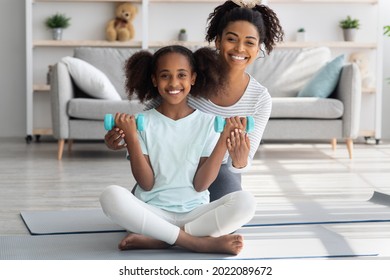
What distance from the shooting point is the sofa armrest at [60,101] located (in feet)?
17.8

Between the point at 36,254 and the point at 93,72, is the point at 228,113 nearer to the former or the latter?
the point at 36,254

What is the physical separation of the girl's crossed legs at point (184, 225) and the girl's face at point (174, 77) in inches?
13.7

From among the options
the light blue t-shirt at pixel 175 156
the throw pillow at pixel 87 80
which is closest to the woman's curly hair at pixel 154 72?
the light blue t-shirt at pixel 175 156

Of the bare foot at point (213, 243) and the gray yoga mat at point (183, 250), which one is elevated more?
the bare foot at point (213, 243)

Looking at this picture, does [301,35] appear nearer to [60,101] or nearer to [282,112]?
[282,112]

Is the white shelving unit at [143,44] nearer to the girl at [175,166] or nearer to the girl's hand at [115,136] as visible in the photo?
the girl at [175,166]

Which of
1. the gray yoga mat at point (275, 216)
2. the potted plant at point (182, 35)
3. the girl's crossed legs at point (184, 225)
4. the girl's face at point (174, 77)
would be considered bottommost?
the gray yoga mat at point (275, 216)

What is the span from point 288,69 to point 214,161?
13.1 feet

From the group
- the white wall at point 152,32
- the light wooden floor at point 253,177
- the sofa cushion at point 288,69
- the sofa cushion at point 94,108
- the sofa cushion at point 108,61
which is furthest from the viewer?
the white wall at point 152,32

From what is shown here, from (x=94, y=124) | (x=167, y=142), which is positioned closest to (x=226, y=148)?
(x=167, y=142)

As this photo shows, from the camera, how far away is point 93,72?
18.4 ft

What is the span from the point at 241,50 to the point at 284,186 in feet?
5.36

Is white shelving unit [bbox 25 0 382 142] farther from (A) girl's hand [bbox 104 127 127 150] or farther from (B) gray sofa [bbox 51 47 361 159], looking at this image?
(A) girl's hand [bbox 104 127 127 150]

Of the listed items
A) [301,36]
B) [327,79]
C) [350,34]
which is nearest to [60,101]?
[327,79]
